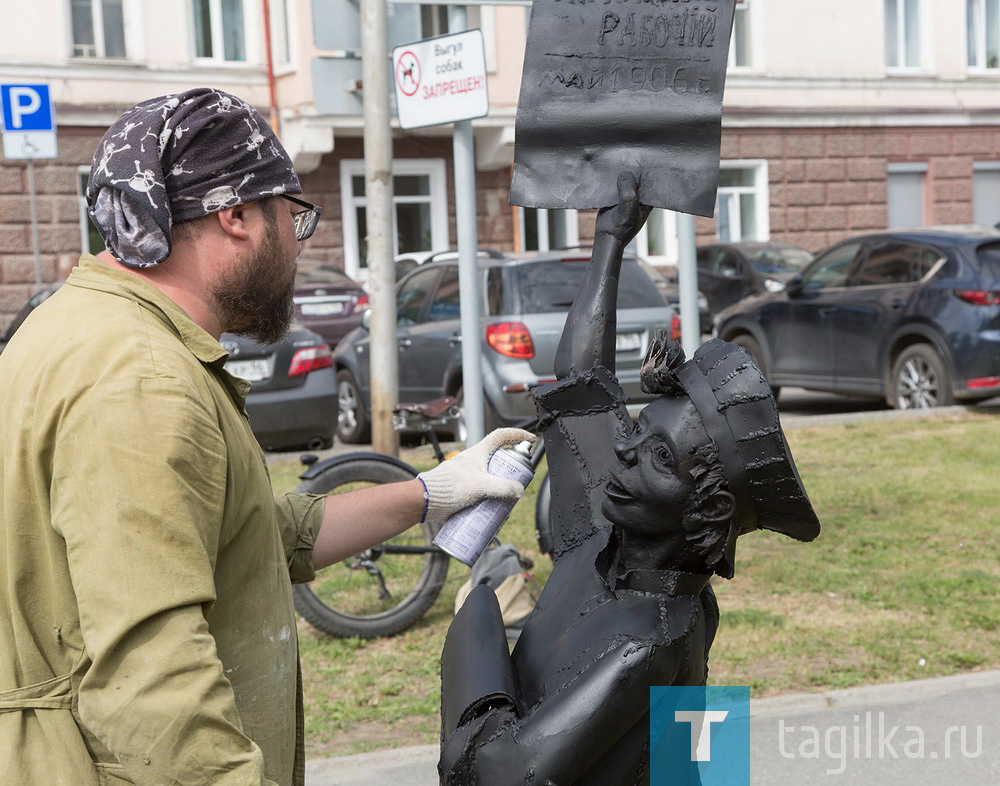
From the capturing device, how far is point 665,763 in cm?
233

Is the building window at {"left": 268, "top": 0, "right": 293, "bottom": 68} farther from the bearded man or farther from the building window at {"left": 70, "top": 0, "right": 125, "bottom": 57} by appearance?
the bearded man

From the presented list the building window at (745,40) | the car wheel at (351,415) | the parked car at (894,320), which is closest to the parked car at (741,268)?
the building window at (745,40)

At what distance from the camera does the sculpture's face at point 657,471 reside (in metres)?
2.28

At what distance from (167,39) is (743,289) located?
10.8m

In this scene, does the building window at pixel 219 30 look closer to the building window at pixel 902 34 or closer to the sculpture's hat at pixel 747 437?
the building window at pixel 902 34

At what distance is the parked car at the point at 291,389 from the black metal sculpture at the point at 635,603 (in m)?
7.60

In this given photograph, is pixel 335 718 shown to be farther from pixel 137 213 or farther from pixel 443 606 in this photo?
pixel 137 213

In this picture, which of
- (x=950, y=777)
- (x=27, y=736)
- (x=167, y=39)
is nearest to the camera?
(x=27, y=736)

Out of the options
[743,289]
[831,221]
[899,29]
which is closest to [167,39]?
[743,289]

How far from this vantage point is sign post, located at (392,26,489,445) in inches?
247

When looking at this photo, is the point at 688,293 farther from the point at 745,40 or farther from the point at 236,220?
the point at 745,40

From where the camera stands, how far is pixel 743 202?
26.2 metres

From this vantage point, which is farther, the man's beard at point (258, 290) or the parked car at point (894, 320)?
the parked car at point (894, 320)
